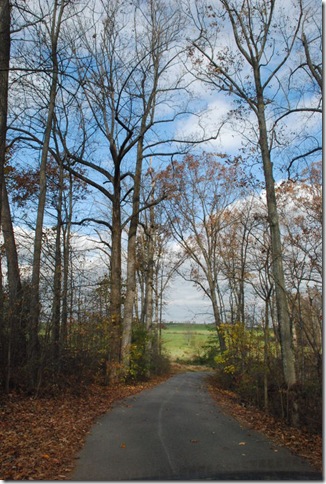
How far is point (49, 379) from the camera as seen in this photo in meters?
12.1

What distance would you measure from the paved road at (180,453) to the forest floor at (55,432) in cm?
28

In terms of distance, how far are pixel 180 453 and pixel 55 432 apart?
2.65 meters

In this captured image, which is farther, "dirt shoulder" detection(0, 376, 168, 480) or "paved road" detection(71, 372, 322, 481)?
"dirt shoulder" detection(0, 376, 168, 480)

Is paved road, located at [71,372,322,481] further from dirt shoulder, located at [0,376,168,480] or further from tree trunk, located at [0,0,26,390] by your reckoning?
tree trunk, located at [0,0,26,390]

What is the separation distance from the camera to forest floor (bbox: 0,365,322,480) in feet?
19.3

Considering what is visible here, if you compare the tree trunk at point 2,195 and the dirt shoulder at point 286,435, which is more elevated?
the tree trunk at point 2,195

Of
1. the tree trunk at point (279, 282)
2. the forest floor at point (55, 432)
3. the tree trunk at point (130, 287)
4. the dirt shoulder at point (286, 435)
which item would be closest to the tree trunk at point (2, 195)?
the forest floor at point (55, 432)

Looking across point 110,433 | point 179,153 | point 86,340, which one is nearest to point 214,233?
point 179,153

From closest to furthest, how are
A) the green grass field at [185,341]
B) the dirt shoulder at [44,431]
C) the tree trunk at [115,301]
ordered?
the dirt shoulder at [44,431] → the tree trunk at [115,301] → the green grass field at [185,341]

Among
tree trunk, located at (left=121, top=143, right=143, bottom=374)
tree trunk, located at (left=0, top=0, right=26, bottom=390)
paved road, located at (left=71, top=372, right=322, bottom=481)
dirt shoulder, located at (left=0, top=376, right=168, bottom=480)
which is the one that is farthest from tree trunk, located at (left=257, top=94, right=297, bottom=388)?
tree trunk, located at (left=121, top=143, right=143, bottom=374)

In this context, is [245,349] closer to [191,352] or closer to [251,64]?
[251,64]

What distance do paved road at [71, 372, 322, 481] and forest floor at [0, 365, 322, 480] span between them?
0.28 metres

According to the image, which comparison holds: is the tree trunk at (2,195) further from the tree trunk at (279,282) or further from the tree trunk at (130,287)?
the tree trunk at (130,287)

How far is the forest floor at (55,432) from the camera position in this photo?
19.3 feet
